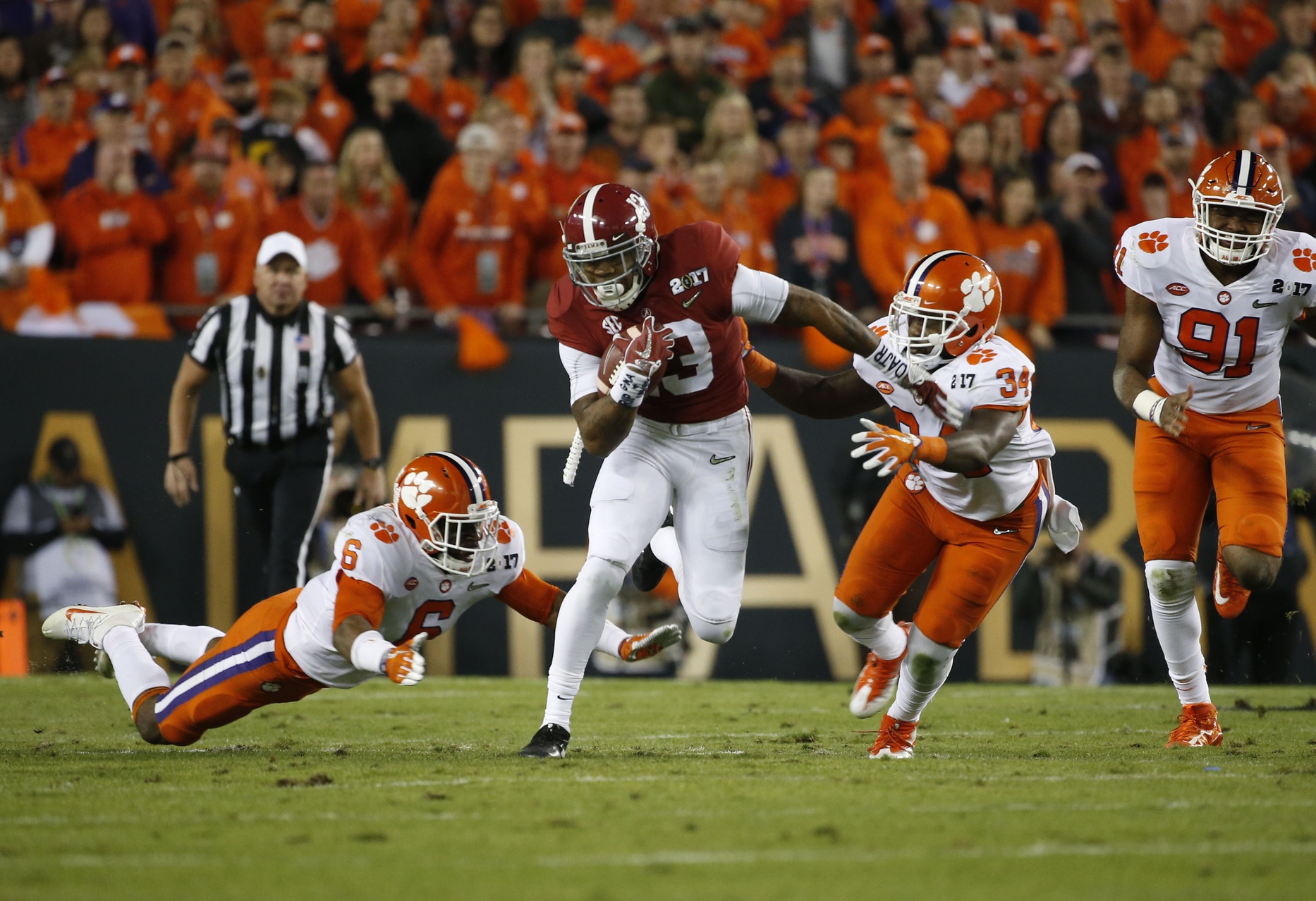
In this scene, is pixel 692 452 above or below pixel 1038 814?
above

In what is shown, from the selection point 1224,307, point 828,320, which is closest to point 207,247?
point 828,320

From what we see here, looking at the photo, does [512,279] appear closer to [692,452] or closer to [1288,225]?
[692,452]

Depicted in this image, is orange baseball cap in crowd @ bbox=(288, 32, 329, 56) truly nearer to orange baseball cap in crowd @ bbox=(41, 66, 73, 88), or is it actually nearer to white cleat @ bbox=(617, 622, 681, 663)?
orange baseball cap in crowd @ bbox=(41, 66, 73, 88)

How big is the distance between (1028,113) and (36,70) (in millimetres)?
6553

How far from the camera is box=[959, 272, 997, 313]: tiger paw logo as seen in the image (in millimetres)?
4988

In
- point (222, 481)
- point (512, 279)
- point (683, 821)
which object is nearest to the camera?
point (683, 821)

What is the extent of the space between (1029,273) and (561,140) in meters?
2.84

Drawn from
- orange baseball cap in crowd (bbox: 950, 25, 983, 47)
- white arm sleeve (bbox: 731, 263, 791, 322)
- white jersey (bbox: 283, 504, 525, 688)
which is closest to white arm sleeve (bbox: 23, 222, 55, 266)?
white jersey (bbox: 283, 504, 525, 688)

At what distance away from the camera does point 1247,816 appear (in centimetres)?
385

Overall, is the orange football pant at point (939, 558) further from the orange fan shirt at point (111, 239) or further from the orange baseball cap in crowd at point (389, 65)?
the orange baseball cap in crowd at point (389, 65)

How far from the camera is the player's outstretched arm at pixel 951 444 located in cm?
449

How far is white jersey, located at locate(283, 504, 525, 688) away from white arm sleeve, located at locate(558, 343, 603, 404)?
0.49 m

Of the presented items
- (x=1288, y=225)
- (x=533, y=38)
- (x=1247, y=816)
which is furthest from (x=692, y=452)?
(x=1288, y=225)

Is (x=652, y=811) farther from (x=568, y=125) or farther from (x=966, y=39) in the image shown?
(x=966, y=39)
